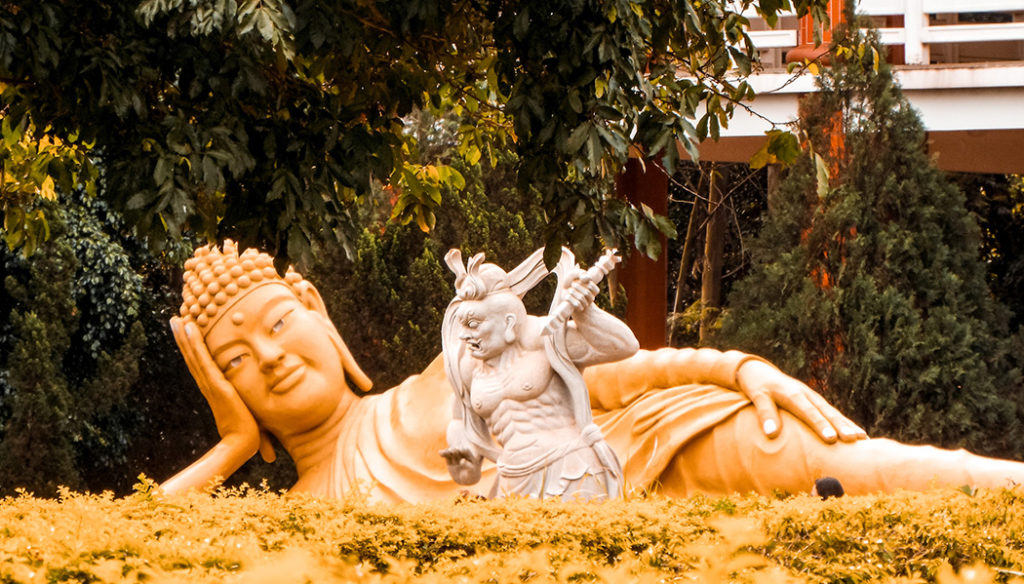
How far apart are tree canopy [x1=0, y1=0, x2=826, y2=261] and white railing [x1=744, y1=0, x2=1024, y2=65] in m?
4.89

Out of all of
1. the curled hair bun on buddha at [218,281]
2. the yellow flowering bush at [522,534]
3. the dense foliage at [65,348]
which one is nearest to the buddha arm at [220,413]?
the curled hair bun on buddha at [218,281]

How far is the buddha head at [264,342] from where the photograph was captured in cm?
898

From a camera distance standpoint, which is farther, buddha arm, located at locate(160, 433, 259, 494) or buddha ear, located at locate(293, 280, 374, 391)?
buddha ear, located at locate(293, 280, 374, 391)

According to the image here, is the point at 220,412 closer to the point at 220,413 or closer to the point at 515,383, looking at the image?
the point at 220,413

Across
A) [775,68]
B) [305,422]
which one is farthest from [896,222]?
[305,422]

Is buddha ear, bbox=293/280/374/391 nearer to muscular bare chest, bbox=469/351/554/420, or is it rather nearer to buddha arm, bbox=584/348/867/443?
buddha arm, bbox=584/348/867/443

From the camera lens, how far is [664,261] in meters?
10.4

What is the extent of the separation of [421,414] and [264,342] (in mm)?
1115

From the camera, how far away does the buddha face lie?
8977 mm

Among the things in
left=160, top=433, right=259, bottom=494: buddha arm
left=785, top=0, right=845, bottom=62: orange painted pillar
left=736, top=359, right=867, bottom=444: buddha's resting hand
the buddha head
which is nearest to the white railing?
left=785, top=0, right=845, bottom=62: orange painted pillar

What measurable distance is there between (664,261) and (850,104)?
1.75 metres

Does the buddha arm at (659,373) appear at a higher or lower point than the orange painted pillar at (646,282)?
lower

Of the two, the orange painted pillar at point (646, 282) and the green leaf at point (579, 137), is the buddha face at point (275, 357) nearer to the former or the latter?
the orange painted pillar at point (646, 282)

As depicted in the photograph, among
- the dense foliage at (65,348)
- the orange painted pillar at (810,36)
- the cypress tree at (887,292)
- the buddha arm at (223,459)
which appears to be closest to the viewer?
the buddha arm at (223,459)
